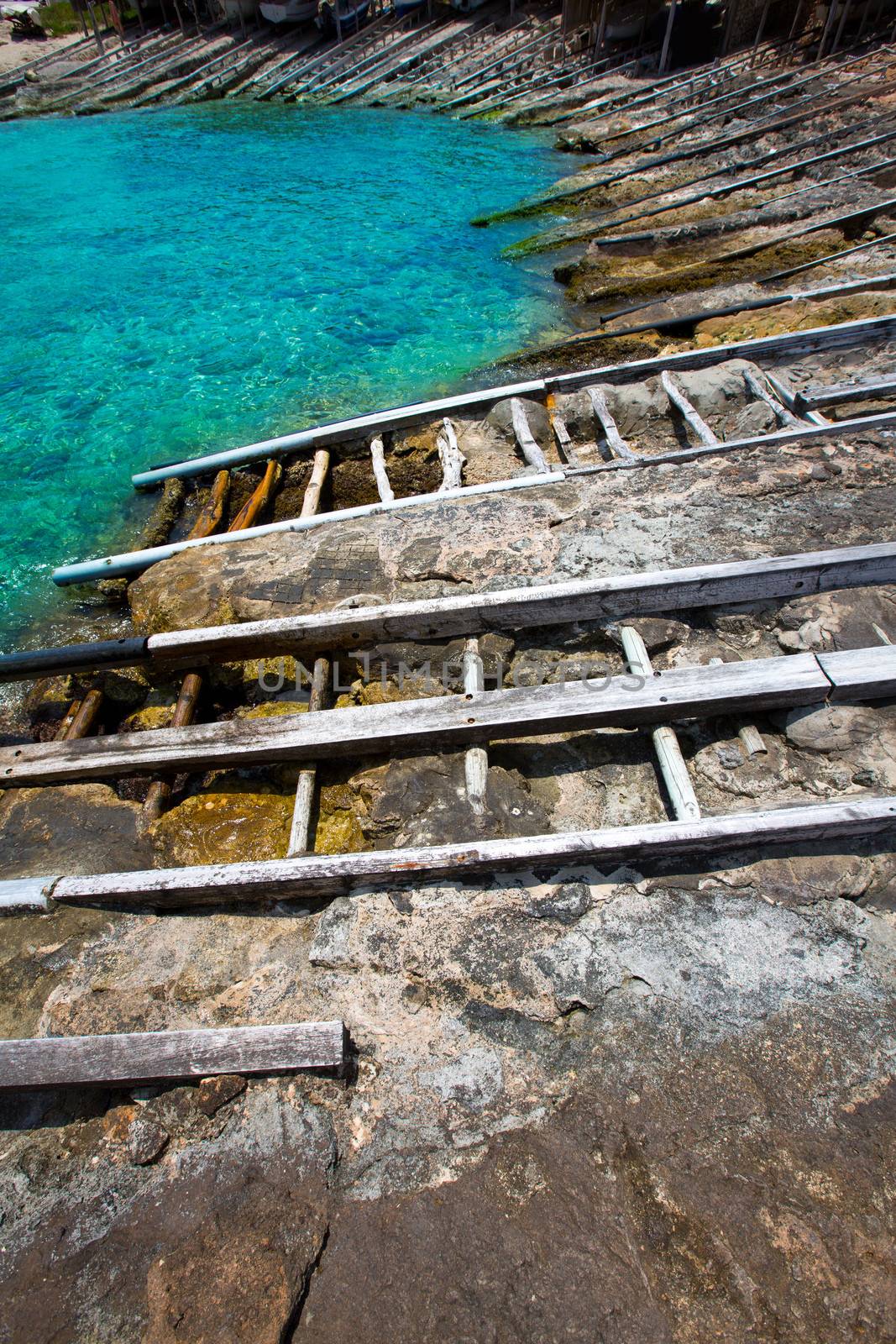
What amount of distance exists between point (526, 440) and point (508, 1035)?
18.3ft

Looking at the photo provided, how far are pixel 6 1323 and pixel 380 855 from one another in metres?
2.06

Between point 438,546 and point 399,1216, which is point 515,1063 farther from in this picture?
point 438,546

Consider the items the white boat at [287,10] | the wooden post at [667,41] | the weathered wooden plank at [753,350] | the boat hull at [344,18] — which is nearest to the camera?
the weathered wooden plank at [753,350]

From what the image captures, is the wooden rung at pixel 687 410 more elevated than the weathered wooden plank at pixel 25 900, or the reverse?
the wooden rung at pixel 687 410

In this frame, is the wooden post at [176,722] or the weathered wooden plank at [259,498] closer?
the wooden post at [176,722]

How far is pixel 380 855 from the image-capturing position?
11.2 ft

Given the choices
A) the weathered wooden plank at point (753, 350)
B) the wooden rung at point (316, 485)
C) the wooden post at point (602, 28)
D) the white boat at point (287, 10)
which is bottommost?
the wooden rung at point (316, 485)

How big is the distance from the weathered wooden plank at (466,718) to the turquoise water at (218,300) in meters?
3.99

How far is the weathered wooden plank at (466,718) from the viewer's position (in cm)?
Answer: 388

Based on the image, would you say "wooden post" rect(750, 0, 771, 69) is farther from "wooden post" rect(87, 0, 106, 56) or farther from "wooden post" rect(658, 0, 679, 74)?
"wooden post" rect(87, 0, 106, 56)

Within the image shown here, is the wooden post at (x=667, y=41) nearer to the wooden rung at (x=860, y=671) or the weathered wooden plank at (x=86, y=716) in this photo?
the wooden rung at (x=860, y=671)

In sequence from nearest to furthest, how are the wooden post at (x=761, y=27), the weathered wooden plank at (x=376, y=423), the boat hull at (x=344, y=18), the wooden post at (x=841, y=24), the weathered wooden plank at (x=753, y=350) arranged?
the weathered wooden plank at (x=753, y=350) → the weathered wooden plank at (x=376, y=423) → the wooden post at (x=841, y=24) → the wooden post at (x=761, y=27) → the boat hull at (x=344, y=18)

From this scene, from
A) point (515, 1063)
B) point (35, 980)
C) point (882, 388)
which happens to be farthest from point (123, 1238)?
point (882, 388)

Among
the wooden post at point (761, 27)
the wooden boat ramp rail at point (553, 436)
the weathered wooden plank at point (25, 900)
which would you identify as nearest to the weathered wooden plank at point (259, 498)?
the wooden boat ramp rail at point (553, 436)
